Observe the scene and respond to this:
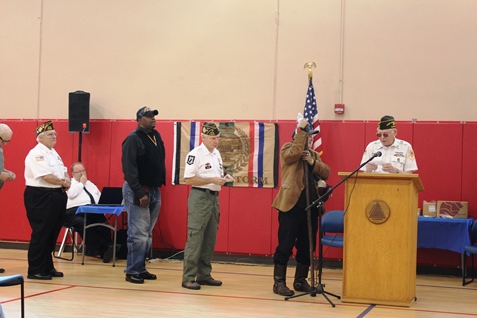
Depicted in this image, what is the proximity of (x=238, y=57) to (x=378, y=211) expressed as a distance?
4.35m

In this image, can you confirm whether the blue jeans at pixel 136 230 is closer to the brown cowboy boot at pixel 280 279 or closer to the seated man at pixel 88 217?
the brown cowboy boot at pixel 280 279

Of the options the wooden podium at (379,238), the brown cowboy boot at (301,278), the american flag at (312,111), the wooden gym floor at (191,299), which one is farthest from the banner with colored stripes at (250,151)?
the wooden podium at (379,238)

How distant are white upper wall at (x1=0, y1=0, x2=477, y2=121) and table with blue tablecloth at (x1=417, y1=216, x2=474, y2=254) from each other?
4.91ft

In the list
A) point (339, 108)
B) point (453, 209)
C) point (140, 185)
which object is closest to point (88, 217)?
point (140, 185)

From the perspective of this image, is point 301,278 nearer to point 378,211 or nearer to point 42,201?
point 378,211

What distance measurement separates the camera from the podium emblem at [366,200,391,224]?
18.7 ft

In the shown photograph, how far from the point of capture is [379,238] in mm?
5703

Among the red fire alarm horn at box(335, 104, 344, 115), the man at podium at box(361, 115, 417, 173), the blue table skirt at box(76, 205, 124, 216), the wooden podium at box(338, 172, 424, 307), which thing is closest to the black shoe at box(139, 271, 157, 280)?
the blue table skirt at box(76, 205, 124, 216)

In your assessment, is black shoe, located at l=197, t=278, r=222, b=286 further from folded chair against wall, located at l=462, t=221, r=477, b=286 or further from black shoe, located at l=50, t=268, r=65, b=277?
folded chair against wall, located at l=462, t=221, r=477, b=286

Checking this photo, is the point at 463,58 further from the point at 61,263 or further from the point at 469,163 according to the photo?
the point at 61,263

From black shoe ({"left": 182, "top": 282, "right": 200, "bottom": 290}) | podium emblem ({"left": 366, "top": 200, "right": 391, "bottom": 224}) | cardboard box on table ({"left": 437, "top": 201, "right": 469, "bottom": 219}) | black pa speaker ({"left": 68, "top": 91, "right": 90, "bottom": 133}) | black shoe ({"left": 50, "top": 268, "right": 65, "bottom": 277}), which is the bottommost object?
black shoe ({"left": 50, "top": 268, "right": 65, "bottom": 277})

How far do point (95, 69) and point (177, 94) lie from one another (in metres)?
1.40

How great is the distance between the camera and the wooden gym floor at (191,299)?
5242 mm

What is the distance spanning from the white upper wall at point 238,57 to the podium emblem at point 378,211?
3266 mm
